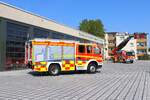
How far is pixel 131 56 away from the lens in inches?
2096

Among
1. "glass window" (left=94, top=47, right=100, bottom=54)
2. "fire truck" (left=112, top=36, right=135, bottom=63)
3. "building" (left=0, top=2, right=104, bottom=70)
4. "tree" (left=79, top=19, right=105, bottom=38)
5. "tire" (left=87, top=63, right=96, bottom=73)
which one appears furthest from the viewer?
"tree" (left=79, top=19, right=105, bottom=38)

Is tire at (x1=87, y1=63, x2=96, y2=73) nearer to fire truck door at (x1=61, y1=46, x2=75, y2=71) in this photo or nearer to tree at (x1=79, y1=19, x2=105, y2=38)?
fire truck door at (x1=61, y1=46, x2=75, y2=71)

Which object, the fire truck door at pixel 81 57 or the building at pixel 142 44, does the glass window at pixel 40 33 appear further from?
the building at pixel 142 44

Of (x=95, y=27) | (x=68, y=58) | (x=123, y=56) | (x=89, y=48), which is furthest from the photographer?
(x=95, y=27)

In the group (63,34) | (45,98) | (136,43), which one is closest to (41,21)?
(63,34)

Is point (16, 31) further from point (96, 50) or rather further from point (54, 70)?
point (96, 50)

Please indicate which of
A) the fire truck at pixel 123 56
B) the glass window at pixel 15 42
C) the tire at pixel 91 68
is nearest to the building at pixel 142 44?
the fire truck at pixel 123 56

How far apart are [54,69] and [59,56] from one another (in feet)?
3.40

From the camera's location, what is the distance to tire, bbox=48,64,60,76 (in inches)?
921

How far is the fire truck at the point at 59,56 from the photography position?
22906 mm

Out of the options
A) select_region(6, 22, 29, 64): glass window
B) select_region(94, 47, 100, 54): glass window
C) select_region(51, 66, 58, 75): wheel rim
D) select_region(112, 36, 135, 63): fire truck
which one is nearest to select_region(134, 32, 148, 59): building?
select_region(112, 36, 135, 63): fire truck

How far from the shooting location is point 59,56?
78.1ft

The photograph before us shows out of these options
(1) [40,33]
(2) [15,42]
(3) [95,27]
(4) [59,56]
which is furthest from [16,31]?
(3) [95,27]

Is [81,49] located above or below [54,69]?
Result: above
